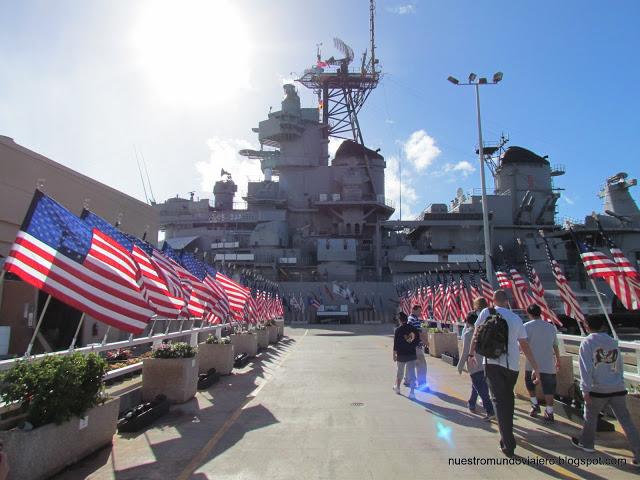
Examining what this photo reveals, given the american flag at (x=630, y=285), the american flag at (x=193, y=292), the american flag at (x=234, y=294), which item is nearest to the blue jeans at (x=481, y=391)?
the american flag at (x=630, y=285)

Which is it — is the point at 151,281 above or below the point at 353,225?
below

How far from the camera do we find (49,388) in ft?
14.8

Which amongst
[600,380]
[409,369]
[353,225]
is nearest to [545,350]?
[600,380]

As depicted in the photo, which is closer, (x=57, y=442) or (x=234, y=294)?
(x=57, y=442)

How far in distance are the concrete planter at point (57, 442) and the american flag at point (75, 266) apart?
1.14 meters

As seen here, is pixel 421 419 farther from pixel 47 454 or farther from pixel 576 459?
pixel 47 454

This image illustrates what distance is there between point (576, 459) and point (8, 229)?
15.5 meters

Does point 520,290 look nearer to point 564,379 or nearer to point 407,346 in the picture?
point 564,379

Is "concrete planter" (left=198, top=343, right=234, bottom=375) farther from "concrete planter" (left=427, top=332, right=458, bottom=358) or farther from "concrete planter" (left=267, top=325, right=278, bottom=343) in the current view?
"concrete planter" (left=267, top=325, right=278, bottom=343)

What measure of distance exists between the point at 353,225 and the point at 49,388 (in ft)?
163

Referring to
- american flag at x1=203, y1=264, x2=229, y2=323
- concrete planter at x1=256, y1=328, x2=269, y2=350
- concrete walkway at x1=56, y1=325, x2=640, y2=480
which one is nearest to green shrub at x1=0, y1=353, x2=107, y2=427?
concrete walkway at x1=56, y1=325, x2=640, y2=480

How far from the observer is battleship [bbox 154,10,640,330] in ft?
157

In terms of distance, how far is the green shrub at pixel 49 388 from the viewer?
14.5 feet

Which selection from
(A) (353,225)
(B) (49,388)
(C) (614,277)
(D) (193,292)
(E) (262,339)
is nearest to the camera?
(B) (49,388)
